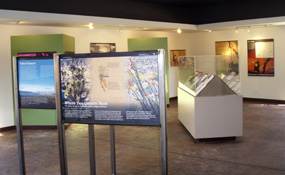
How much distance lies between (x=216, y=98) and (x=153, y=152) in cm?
185

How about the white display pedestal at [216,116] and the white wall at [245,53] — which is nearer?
the white display pedestal at [216,116]

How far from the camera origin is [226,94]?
299 inches

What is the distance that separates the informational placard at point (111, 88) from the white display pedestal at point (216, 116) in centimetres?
378

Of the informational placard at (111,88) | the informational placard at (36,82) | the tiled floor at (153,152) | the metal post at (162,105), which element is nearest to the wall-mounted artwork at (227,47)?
the tiled floor at (153,152)

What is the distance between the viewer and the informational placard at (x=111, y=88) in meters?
3.78

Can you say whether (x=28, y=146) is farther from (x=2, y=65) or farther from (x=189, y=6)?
(x=189, y=6)

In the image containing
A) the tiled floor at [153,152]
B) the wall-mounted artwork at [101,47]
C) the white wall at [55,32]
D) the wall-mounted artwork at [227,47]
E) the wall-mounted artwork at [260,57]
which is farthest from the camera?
the wall-mounted artwork at [227,47]

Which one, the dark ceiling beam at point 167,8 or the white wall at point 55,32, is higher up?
the dark ceiling beam at point 167,8

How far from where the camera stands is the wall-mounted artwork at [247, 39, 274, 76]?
12.9 meters

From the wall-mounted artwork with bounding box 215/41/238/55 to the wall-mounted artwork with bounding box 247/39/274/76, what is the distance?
0.62 metres

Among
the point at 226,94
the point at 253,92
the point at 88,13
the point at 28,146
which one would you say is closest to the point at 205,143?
the point at 226,94

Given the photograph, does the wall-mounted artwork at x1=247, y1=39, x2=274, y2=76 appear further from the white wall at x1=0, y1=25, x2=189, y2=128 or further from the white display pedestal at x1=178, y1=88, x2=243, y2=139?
the white display pedestal at x1=178, y1=88, x2=243, y2=139

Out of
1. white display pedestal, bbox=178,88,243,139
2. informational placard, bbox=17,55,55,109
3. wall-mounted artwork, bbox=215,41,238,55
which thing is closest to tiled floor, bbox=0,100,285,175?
white display pedestal, bbox=178,88,243,139

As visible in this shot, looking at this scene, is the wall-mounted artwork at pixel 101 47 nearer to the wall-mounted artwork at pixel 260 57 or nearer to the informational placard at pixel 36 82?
the wall-mounted artwork at pixel 260 57
